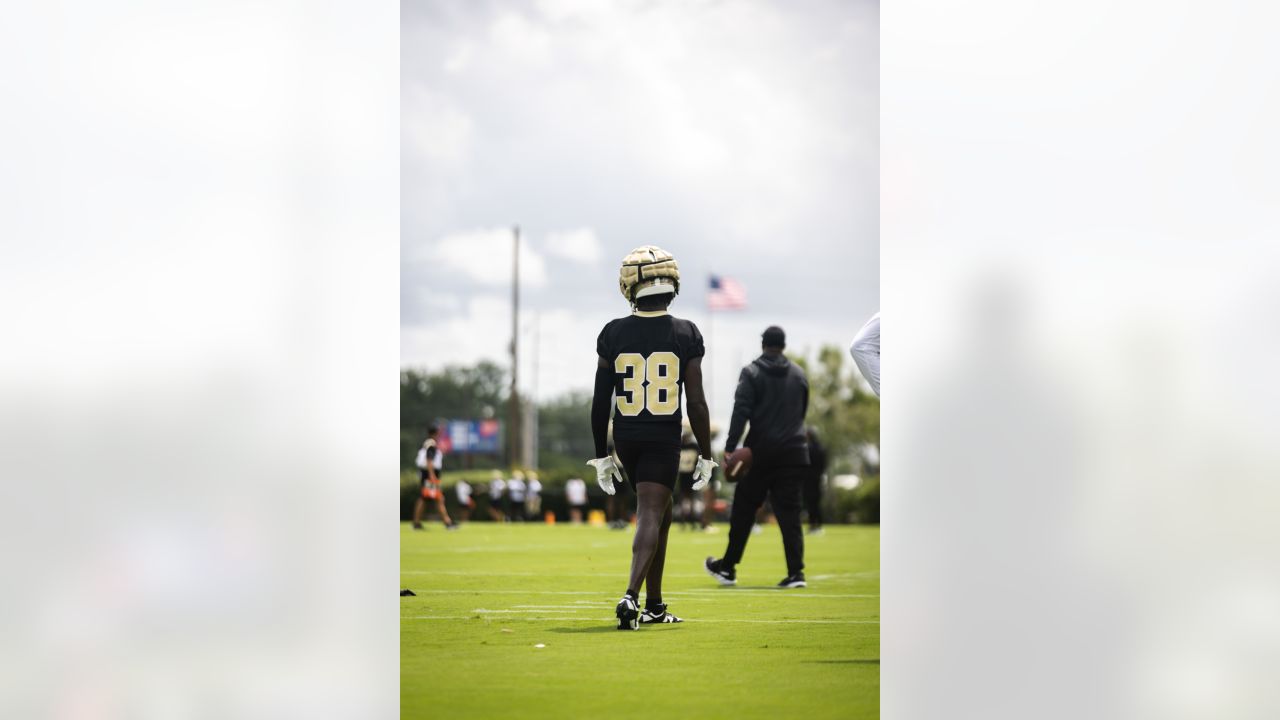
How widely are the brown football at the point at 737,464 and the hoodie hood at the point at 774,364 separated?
2.77 feet

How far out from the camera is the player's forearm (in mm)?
7590

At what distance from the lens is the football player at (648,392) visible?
7543 millimetres

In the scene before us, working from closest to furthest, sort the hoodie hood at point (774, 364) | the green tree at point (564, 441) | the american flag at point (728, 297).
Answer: the hoodie hood at point (774, 364) → the american flag at point (728, 297) → the green tree at point (564, 441)

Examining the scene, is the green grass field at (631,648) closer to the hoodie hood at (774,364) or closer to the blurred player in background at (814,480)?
the hoodie hood at (774,364)

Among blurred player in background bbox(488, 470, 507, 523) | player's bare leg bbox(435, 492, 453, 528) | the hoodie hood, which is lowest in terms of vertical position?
blurred player in background bbox(488, 470, 507, 523)

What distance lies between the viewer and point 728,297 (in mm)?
36969

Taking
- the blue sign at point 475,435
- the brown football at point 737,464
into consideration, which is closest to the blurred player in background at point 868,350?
the brown football at point 737,464

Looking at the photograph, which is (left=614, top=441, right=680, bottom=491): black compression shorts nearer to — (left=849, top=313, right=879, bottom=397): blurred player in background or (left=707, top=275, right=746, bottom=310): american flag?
(left=849, top=313, right=879, bottom=397): blurred player in background

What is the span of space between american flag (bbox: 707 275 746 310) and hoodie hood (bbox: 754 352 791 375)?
83.1 ft

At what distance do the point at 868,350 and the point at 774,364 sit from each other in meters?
4.57
